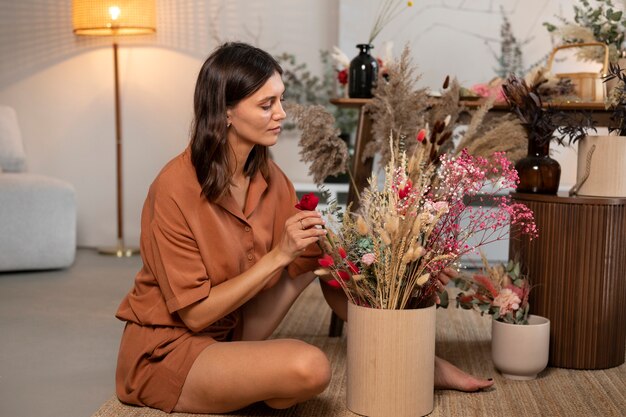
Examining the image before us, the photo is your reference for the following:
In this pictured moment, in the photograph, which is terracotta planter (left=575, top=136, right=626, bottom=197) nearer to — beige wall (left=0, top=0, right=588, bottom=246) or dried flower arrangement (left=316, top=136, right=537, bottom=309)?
dried flower arrangement (left=316, top=136, right=537, bottom=309)

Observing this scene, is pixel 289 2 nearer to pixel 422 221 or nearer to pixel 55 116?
pixel 55 116

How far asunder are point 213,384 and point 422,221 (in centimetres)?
66

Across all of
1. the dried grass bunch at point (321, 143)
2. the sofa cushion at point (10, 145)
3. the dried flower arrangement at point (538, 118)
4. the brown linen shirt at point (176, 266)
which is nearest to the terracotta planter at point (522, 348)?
the dried flower arrangement at point (538, 118)

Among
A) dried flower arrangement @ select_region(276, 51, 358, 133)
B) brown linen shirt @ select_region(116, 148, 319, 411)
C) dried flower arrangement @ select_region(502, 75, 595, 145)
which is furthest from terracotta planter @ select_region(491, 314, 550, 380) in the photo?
dried flower arrangement @ select_region(276, 51, 358, 133)

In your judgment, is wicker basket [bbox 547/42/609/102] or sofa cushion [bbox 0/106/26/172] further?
sofa cushion [bbox 0/106/26/172]

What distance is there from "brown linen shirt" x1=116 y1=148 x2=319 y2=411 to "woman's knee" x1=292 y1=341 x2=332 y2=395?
0.90 ft

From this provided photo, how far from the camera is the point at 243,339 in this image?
7.93ft

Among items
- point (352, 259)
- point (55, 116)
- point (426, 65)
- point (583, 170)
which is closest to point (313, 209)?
point (352, 259)

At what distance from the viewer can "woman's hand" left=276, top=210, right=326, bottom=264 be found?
2.01 m

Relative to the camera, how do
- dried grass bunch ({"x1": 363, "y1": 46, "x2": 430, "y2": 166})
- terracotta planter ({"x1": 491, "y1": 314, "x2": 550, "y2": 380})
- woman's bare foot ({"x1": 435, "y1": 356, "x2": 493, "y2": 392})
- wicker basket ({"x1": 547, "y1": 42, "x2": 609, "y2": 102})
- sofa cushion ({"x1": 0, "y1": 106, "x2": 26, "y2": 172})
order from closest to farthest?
1. woman's bare foot ({"x1": 435, "y1": 356, "x2": 493, "y2": 392})
2. terracotta planter ({"x1": 491, "y1": 314, "x2": 550, "y2": 380})
3. dried grass bunch ({"x1": 363, "y1": 46, "x2": 430, "y2": 166})
4. wicker basket ({"x1": 547, "y1": 42, "x2": 609, "y2": 102})
5. sofa cushion ({"x1": 0, "y1": 106, "x2": 26, "y2": 172})

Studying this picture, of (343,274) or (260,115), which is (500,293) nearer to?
(343,274)

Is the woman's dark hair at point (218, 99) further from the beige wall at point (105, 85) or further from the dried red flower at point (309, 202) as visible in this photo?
the beige wall at point (105, 85)

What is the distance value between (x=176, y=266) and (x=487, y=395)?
3.25ft

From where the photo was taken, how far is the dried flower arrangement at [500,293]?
2.60 meters
